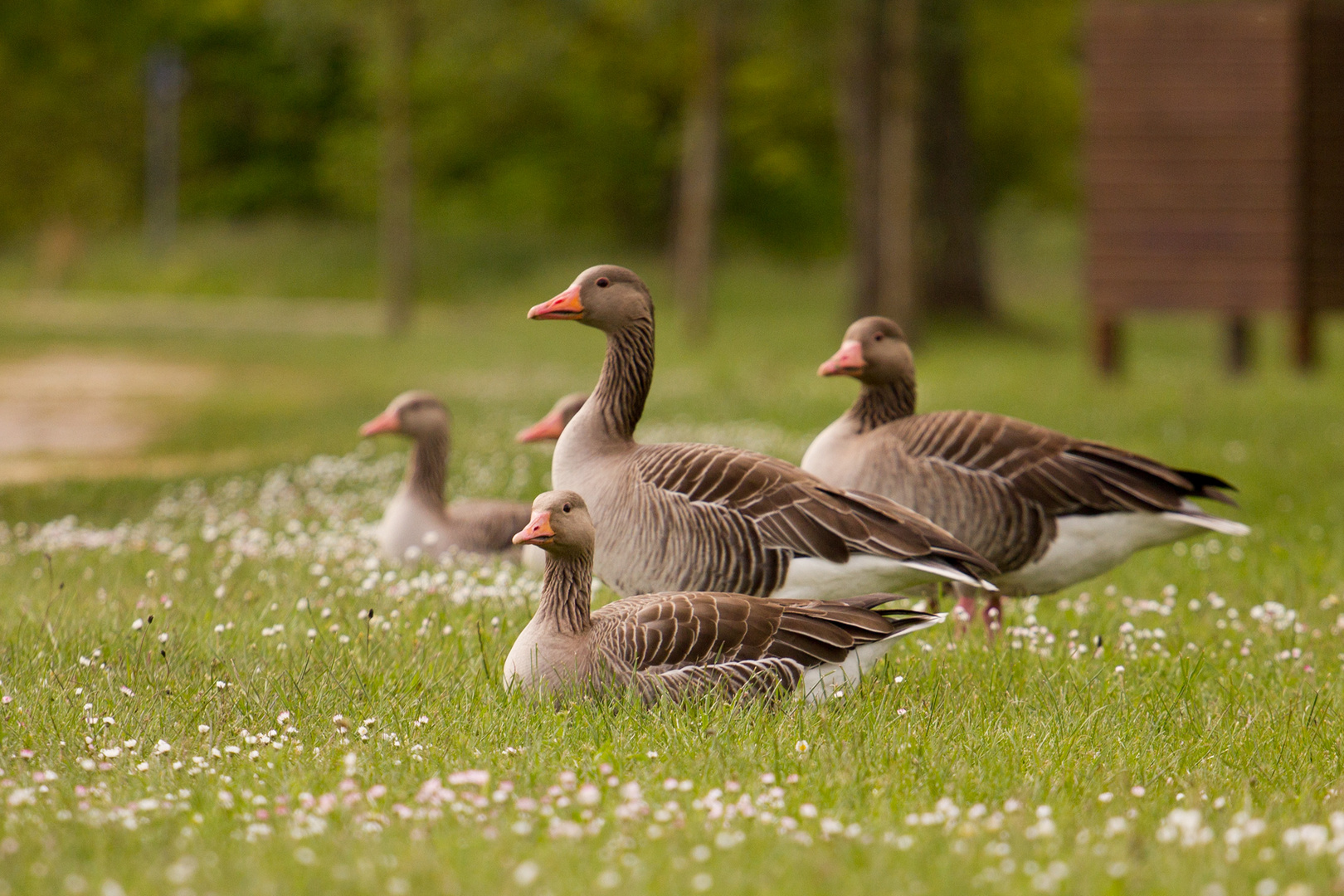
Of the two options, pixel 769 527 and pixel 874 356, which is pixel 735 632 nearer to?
pixel 769 527

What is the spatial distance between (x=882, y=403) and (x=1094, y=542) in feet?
4.01

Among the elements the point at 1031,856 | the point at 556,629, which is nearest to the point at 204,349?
the point at 556,629

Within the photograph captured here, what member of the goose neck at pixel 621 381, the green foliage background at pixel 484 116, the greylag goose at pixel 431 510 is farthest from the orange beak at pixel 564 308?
the green foliage background at pixel 484 116

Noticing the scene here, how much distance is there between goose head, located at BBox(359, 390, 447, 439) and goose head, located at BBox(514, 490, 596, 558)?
12.6 ft

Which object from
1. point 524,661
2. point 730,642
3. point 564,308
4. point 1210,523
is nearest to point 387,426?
point 564,308

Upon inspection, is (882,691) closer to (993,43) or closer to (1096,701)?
(1096,701)

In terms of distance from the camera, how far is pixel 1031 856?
3.41 metres

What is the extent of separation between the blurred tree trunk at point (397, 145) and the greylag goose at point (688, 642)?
93.3ft

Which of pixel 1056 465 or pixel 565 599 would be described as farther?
pixel 1056 465

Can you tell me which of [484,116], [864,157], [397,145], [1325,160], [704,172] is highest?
[484,116]

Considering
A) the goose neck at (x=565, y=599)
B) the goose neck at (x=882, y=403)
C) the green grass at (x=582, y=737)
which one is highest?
the goose neck at (x=882, y=403)

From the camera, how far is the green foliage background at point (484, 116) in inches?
1385

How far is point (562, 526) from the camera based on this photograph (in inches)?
197

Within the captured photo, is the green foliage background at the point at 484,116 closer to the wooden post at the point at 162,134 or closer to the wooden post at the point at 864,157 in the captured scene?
the wooden post at the point at 162,134
